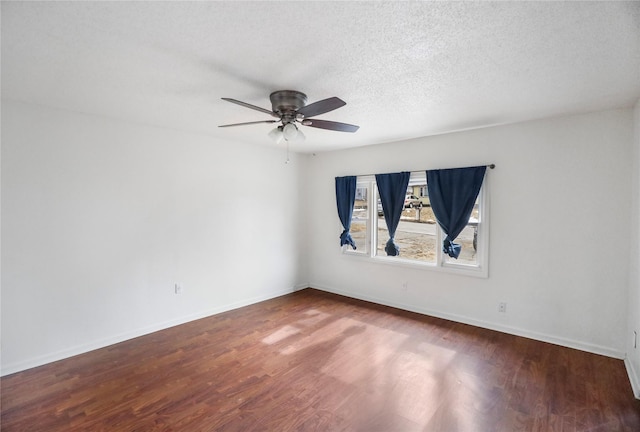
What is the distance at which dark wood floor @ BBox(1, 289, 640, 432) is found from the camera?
85.1 inches

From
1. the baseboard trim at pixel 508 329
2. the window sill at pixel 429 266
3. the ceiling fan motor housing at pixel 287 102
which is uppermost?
the ceiling fan motor housing at pixel 287 102

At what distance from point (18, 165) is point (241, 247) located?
2649 mm

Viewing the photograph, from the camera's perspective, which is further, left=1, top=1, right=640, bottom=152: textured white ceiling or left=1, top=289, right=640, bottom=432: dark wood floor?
left=1, top=289, right=640, bottom=432: dark wood floor

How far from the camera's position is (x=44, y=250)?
9.77ft

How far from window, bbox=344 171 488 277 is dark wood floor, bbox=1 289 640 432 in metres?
0.90

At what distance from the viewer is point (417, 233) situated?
4543 mm

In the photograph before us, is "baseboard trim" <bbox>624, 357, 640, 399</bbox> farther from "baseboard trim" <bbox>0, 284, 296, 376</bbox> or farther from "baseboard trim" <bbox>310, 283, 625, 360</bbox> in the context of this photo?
"baseboard trim" <bbox>0, 284, 296, 376</bbox>

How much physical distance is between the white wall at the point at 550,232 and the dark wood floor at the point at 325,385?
0.32m

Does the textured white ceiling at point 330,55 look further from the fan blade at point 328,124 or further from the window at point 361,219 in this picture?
the window at point 361,219

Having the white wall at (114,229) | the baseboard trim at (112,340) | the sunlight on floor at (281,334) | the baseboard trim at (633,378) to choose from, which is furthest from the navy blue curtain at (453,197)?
the baseboard trim at (112,340)

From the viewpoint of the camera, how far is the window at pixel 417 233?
389cm

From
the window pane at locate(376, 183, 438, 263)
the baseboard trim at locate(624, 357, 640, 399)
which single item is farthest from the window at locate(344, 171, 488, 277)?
the baseboard trim at locate(624, 357, 640, 399)

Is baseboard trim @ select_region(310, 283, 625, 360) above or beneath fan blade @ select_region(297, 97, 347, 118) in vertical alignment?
beneath

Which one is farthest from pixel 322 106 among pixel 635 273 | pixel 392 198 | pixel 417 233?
pixel 635 273
